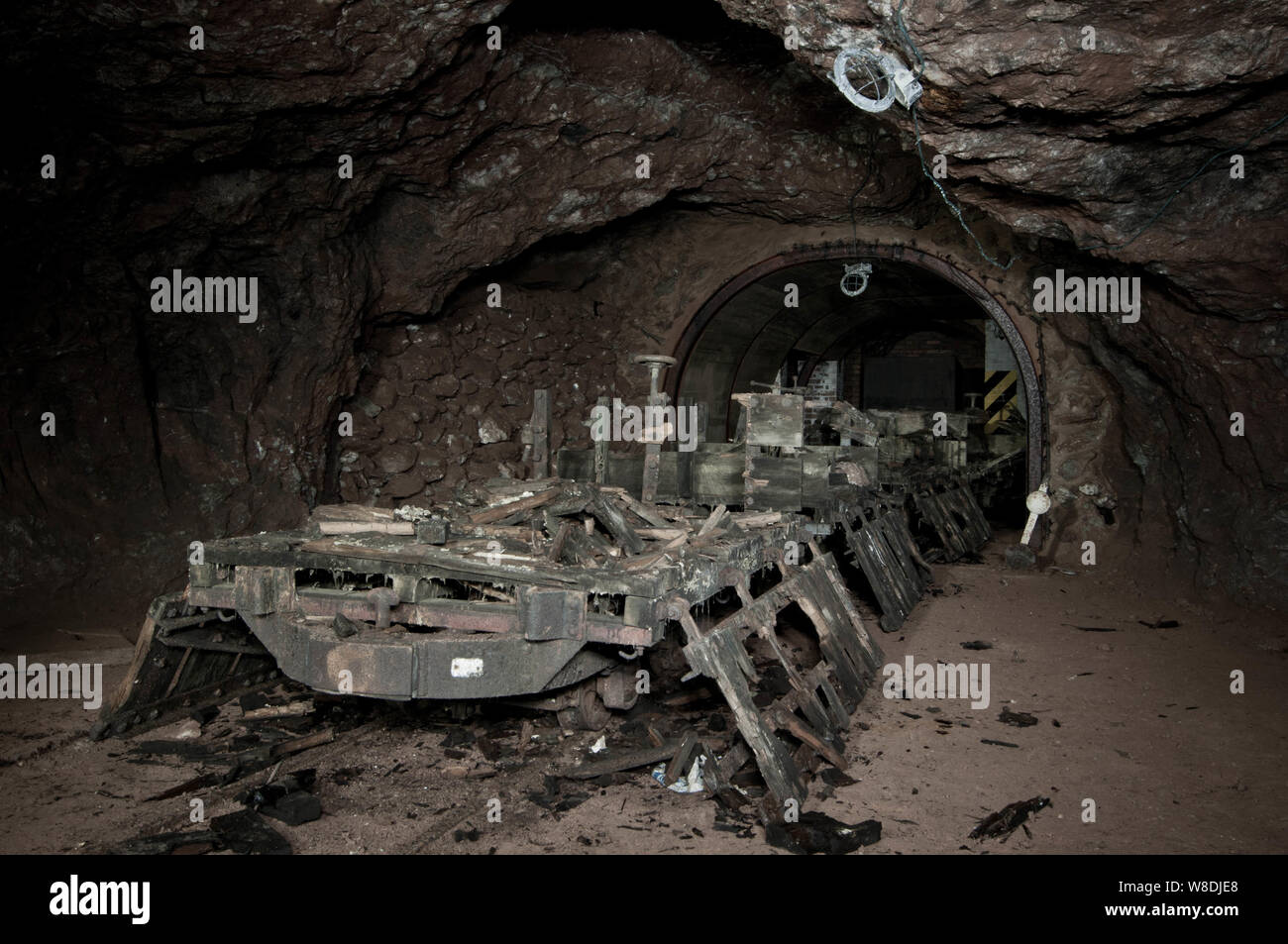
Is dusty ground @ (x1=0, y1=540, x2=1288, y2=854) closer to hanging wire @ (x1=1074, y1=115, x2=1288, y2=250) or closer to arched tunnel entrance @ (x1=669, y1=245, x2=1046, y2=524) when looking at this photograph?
hanging wire @ (x1=1074, y1=115, x2=1288, y2=250)

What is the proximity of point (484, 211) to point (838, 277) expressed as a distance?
4988mm

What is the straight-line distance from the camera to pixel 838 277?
11125mm

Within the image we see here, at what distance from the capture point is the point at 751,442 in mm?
6480

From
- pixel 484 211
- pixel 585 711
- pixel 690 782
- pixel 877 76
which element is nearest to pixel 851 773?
pixel 690 782

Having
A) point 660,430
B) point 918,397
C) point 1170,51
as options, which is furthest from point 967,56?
point 918,397

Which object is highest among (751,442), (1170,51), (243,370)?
(1170,51)

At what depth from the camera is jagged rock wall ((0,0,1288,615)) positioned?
495cm

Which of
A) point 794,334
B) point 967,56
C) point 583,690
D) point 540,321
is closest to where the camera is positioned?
point 583,690

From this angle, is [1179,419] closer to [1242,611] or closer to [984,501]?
[1242,611]

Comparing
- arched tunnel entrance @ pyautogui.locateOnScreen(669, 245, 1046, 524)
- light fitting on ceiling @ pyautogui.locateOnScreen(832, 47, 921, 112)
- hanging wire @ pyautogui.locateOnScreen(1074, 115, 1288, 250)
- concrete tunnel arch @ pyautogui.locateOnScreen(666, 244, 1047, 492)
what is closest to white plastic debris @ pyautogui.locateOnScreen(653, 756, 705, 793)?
light fitting on ceiling @ pyautogui.locateOnScreen(832, 47, 921, 112)

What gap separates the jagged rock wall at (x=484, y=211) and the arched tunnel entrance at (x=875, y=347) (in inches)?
13.2

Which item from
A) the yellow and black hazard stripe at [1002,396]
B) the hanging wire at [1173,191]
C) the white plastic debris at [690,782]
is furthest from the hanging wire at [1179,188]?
the yellow and black hazard stripe at [1002,396]

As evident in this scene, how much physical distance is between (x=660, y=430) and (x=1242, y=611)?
4.90 metres

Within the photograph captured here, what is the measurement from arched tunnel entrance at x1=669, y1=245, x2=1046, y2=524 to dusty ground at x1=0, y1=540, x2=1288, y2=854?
4267 millimetres
